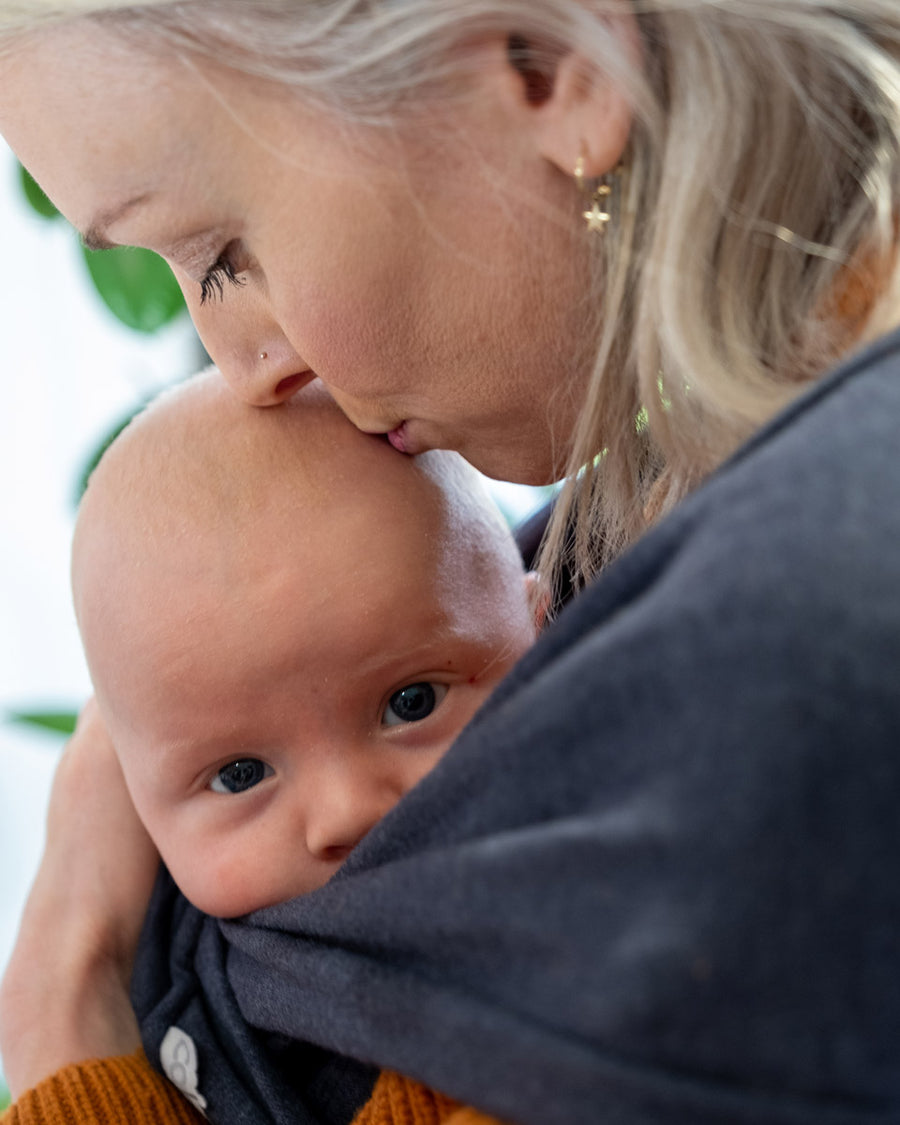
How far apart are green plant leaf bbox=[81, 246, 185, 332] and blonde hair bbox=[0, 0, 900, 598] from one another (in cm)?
78

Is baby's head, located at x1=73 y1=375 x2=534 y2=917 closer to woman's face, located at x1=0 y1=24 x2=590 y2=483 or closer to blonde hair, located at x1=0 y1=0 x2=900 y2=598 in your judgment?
woman's face, located at x1=0 y1=24 x2=590 y2=483

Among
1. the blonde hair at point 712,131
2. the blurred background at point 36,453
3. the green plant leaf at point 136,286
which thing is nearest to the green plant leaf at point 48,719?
the blurred background at point 36,453

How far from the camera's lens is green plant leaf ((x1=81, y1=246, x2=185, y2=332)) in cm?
157

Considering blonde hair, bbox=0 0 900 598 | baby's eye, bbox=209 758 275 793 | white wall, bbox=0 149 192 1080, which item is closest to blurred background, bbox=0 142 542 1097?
white wall, bbox=0 149 192 1080

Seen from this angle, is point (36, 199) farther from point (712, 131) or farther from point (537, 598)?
point (712, 131)

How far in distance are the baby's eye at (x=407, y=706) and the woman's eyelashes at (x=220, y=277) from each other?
35cm

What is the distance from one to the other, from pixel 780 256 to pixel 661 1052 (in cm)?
51

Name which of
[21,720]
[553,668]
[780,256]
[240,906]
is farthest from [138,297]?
[553,668]

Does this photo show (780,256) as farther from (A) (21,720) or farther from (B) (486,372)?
(A) (21,720)

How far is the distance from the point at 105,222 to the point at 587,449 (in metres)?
0.39

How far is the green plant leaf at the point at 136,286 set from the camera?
1.57 metres

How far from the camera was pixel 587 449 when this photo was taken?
2.91ft

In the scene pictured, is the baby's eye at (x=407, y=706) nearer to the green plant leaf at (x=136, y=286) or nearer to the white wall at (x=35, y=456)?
the green plant leaf at (x=136, y=286)

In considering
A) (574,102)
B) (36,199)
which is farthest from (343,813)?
(36,199)
